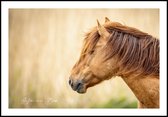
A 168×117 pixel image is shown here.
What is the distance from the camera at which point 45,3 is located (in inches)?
112

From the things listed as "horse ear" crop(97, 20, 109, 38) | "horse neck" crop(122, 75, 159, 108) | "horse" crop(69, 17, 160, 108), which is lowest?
"horse neck" crop(122, 75, 159, 108)

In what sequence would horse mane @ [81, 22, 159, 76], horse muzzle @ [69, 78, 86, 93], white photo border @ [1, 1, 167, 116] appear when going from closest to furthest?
horse mane @ [81, 22, 159, 76] < horse muzzle @ [69, 78, 86, 93] < white photo border @ [1, 1, 167, 116]

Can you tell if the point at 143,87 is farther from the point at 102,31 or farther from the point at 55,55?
the point at 55,55

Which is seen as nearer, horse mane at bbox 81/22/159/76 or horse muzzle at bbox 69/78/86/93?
horse mane at bbox 81/22/159/76

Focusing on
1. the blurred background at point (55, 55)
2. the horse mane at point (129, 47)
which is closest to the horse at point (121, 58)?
the horse mane at point (129, 47)

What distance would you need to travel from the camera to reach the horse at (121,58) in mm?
2451

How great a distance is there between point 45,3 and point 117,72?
78 centimetres

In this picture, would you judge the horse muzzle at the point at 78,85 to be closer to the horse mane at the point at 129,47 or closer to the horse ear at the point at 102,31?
the horse mane at the point at 129,47

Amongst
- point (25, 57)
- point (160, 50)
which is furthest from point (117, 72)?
point (25, 57)

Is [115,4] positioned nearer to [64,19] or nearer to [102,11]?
[102,11]

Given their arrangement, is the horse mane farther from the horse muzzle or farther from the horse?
the horse muzzle

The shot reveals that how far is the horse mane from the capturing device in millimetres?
2447

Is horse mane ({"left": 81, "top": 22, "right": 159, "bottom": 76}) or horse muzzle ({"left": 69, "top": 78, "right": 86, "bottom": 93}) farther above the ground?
horse mane ({"left": 81, "top": 22, "right": 159, "bottom": 76})

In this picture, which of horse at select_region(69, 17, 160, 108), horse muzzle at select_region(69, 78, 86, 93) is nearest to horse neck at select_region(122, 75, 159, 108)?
horse at select_region(69, 17, 160, 108)
